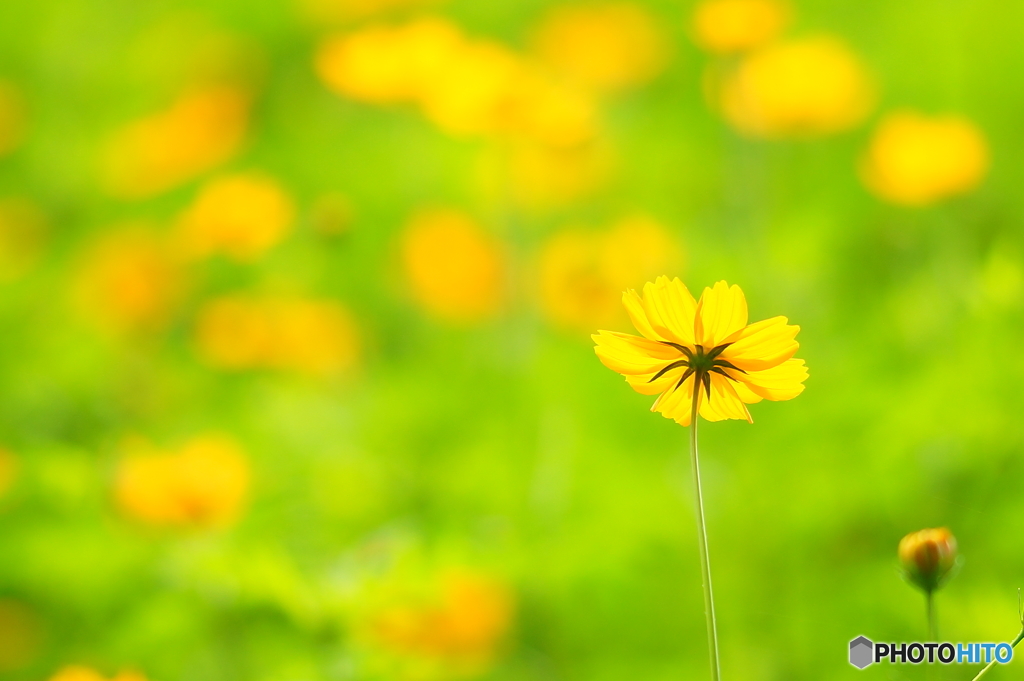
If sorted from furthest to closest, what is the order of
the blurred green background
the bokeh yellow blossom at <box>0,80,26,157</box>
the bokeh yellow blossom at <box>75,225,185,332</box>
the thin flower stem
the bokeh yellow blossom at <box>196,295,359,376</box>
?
1. the bokeh yellow blossom at <box>0,80,26,157</box>
2. the bokeh yellow blossom at <box>75,225,185,332</box>
3. the bokeh yellow blossom at <box>196,295,359,376</box>
4. the blurred green background
5. the thin flower stem

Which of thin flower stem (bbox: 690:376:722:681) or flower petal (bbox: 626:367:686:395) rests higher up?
flower petal (bbox: 626:367:686:395)

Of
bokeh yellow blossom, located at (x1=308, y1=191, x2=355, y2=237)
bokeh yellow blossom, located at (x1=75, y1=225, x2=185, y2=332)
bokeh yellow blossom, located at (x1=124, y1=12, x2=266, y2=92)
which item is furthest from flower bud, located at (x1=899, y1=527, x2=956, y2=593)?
bokeh yellow blossom, located at (x1=124, y1=12, x2=266, y2=92)

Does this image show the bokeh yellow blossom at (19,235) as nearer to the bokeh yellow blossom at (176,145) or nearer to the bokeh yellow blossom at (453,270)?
the bokeh yellow blossom at (176,145)

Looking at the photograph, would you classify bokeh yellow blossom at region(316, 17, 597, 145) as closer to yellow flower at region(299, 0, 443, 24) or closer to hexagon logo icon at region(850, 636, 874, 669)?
yellow flower at region(299, 0, 443, 24)

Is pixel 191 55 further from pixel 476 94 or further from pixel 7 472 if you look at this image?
pixel 7 472

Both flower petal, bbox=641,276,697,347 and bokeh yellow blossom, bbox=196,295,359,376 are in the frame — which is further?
bokeh yellow blossom, bbox=196,295,359,376

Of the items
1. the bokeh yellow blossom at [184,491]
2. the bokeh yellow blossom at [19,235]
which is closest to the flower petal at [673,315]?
the bokeh yellow blossom at [184,491]
